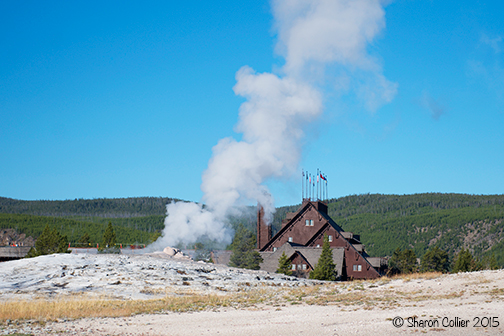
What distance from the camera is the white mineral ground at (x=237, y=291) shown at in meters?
20.9

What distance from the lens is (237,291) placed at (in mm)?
38875

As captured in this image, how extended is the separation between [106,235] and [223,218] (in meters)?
22.4

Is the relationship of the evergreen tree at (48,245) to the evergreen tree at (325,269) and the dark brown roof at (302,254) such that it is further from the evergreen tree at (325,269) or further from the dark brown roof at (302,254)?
the evergreen tree at (325,269)

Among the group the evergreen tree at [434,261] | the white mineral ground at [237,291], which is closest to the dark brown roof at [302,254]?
the white mineral ground at [237,291]

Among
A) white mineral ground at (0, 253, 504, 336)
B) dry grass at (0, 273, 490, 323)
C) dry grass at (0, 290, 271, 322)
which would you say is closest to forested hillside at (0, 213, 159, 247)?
white mineral ground at (0, 253, 504, 336)

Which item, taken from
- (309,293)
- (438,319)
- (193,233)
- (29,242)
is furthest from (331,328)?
(29,242)

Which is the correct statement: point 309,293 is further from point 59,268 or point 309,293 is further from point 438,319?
point 59,268

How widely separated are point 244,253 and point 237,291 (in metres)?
20.8

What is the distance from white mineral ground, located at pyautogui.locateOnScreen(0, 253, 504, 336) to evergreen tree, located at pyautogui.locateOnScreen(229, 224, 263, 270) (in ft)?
37.6

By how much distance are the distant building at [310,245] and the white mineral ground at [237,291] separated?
17028 millimetres

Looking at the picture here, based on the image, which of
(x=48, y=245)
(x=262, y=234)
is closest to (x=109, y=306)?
(x=48, y=245)

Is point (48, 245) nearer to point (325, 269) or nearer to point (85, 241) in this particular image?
point (85, 241)

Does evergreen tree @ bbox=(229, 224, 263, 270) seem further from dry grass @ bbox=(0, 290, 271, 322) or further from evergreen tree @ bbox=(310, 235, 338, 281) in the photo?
dry grass @ bbox=(0, 290, 271, 322)

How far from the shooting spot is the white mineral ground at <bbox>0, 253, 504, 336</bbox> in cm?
2088
